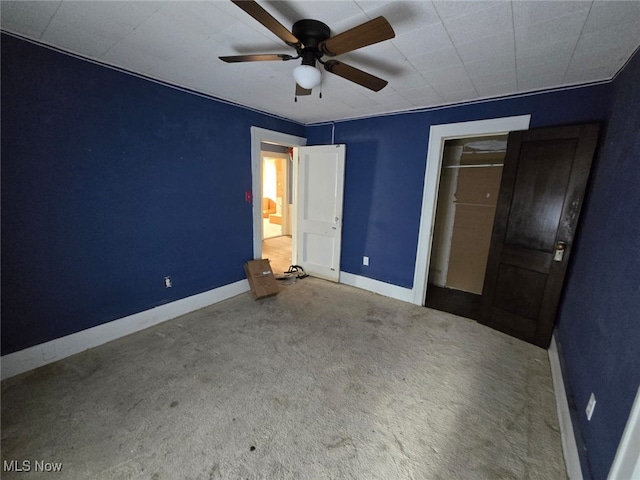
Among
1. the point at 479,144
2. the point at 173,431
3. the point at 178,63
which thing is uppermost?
the point at 178,63

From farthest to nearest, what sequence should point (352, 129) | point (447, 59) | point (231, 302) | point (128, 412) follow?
point (352, 129), point (231, 302), point (447, 59), point (128, 412)

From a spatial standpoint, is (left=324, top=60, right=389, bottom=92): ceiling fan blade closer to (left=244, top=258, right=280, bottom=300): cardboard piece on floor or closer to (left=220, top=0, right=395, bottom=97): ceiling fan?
(left=220, top=0, right=395, bottom=97): ceiling fan

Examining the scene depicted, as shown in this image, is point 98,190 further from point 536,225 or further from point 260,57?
point 536,225

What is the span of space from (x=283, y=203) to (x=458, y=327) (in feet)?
16.5

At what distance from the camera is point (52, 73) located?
1.84 metres

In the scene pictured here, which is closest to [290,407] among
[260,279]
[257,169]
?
[260,279]

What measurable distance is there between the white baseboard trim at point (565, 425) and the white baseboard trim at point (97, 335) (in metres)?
3.22

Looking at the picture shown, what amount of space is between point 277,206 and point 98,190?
5779 mm

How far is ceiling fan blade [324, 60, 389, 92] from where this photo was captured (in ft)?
5.17

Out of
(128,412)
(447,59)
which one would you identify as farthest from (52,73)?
(447,59)

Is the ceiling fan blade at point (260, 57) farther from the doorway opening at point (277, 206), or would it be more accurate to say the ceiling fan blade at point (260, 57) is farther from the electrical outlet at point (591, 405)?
the doorway opening at point (277, 206)

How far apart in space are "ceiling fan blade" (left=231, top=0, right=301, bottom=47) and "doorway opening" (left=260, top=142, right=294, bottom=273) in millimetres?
3017

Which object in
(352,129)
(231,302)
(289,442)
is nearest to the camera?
(289,442)

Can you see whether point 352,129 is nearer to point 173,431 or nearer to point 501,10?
point 501,10
